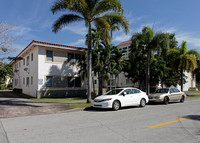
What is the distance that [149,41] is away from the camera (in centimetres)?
1998

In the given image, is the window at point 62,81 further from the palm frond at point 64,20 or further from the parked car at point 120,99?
the parked car at point 120,99

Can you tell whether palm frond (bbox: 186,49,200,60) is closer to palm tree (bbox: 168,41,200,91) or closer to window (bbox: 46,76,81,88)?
palm tree (bbox: 168,41,200,91)

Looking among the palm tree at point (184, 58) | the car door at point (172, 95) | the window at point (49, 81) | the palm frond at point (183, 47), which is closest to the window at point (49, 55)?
the window at point (49, 81)

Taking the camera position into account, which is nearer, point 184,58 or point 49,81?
Result: point 49,81

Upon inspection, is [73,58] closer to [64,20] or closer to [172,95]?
[64,20]

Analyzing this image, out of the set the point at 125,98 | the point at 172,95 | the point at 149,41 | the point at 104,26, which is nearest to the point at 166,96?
the point at 172,95

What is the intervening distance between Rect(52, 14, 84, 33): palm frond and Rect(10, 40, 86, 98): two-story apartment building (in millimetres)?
5047

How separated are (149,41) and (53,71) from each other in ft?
38.2

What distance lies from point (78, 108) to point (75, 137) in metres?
6.72

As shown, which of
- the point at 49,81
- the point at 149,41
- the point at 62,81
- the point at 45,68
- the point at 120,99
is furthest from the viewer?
the point at 62,81

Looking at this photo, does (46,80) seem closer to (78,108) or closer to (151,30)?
(78,108)

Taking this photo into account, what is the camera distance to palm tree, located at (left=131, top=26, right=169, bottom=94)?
19.5m

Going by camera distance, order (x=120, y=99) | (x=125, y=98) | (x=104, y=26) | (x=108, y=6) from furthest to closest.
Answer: (x=104, y=26), (x=108, y=6), (x=125, y=98), (x=120, y=99)

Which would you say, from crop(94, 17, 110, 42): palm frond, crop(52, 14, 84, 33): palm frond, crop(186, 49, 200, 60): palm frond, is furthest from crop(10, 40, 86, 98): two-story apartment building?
crop(186, 49, 200, 60): palm frond
